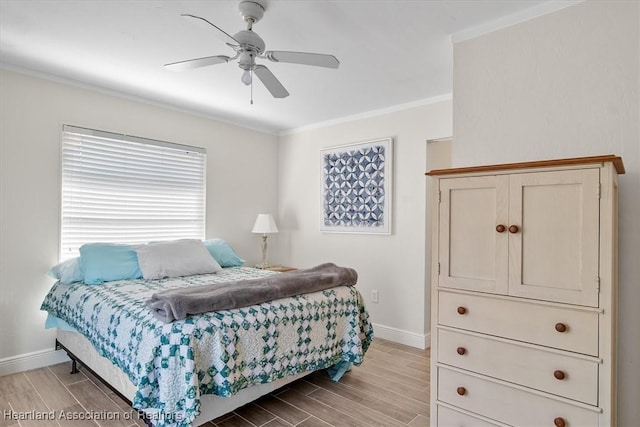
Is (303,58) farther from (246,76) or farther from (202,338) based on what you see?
(202,338)

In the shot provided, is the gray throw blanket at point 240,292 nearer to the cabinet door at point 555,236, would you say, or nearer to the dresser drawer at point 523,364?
the dresser drawer at point 523,364

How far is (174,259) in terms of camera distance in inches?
127

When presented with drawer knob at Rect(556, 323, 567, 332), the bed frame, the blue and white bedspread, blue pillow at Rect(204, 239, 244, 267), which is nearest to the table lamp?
blue pillow at Rect(204, 239, 244, 267)

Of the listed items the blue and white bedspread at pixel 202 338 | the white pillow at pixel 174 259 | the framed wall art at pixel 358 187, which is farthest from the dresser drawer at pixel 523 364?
the white pillow at pixel 174 259

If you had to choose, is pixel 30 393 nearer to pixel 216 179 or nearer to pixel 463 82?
pixel 216 179

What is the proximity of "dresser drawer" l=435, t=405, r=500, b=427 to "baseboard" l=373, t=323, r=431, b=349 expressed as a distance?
1778 mm

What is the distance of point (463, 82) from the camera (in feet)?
7.38

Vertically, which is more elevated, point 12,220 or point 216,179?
point 216,179

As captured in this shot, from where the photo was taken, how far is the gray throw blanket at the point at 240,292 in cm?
194

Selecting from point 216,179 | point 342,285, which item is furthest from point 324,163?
point 342,285

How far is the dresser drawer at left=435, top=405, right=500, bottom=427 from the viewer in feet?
5.60

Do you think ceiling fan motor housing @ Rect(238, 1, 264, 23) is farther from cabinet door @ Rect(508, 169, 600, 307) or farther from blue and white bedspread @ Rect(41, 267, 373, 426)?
blue and white bedspread @ Rect(41, 267, 373, 426)

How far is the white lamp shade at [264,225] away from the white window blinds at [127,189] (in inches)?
24.5

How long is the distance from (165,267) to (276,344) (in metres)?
1.40
